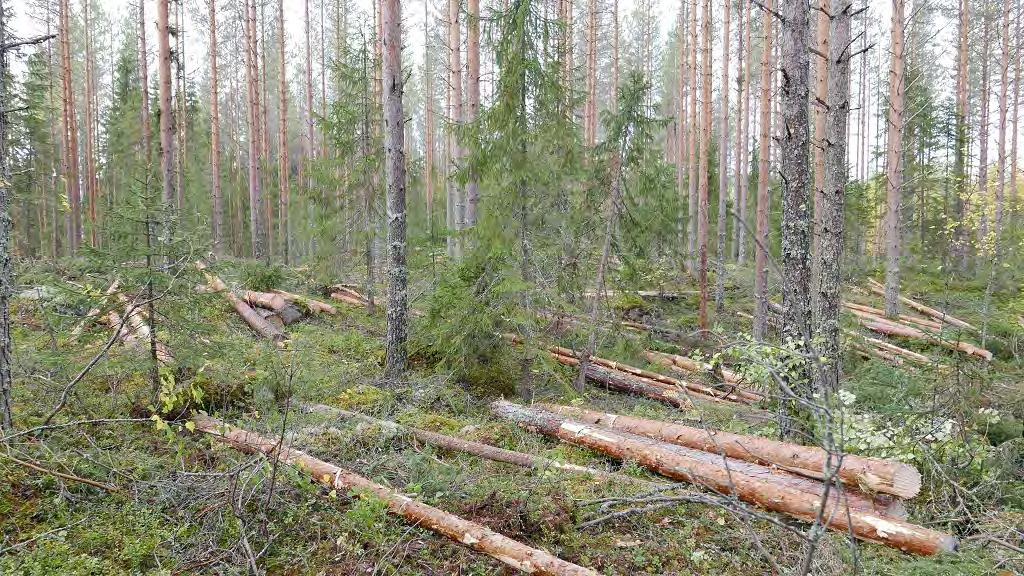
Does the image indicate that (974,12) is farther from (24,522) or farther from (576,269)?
(24,522)

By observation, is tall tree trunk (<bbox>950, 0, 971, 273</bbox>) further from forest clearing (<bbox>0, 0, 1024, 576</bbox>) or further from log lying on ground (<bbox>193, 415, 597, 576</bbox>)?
log lying on ground (<bbox>193, 415, 597, 576</bbox>)

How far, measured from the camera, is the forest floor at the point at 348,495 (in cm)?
377

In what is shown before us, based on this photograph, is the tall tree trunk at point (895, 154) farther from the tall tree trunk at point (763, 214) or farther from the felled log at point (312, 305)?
the felled log at point (312, 305)

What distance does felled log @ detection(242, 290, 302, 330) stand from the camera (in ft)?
42.3

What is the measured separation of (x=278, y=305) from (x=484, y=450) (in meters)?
9.14

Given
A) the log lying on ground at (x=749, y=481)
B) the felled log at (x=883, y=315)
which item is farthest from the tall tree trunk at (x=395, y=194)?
the felled log at (x=883, y=315)

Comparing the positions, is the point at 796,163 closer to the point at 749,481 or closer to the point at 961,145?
the point at 749,481

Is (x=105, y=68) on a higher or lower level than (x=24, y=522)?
higher

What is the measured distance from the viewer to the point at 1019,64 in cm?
2198

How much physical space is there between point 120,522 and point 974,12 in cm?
3085

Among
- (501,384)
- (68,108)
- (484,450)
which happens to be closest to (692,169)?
(501,384)

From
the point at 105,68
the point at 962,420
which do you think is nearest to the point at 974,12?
the point at 962,420

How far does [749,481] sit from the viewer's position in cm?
465

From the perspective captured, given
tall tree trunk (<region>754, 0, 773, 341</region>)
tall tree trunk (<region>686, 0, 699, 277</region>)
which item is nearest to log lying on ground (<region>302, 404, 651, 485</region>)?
tall tree trunk (<region>754, 0, 773, 341</region>)
